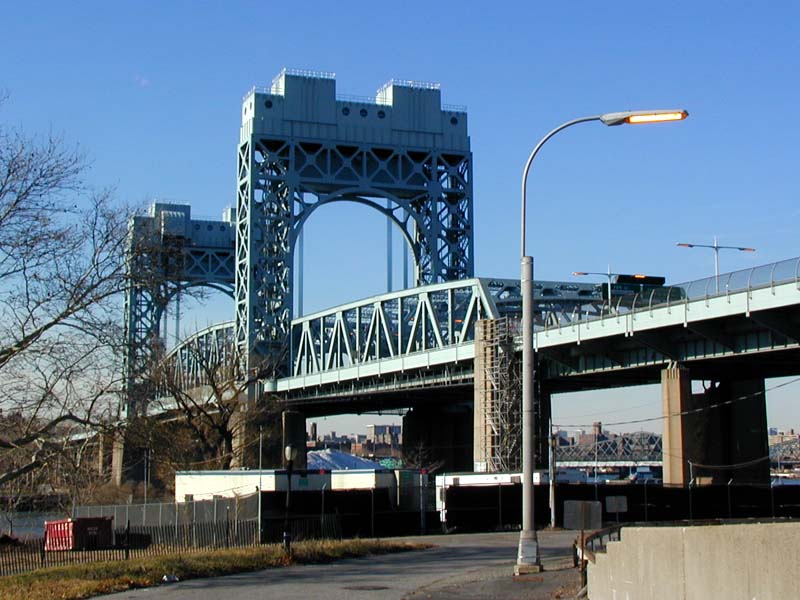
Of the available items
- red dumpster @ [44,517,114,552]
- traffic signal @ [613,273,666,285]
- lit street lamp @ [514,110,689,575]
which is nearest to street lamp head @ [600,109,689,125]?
lit street lamp @ [514,110,689,575]

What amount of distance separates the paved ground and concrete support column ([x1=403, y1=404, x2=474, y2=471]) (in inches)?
3037

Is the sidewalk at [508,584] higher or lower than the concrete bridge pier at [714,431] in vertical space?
lower

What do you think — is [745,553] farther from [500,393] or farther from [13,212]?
[500,393]

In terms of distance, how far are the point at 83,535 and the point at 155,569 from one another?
14.0 meters

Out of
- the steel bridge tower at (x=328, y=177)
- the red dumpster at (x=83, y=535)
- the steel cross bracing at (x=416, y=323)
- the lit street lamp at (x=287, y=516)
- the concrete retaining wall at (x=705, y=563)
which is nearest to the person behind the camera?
the concrete retaining wall at (x=705, y=563)

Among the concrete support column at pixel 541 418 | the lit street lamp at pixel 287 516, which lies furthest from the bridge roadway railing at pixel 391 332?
the lit street lamp at pixel 287 516

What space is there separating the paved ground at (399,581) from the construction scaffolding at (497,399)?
4074 cm

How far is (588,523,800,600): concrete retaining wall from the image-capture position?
1234 centimetres

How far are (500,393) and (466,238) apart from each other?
1454 inches

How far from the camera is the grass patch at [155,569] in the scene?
2516 centimetres

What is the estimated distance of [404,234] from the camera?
112 m

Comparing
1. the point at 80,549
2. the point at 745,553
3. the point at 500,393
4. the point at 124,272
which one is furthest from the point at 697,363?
the point at 745,553

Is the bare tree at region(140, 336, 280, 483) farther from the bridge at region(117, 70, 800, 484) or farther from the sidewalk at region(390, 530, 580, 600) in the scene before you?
the sidewalk at region(390, 530, 580, 600)

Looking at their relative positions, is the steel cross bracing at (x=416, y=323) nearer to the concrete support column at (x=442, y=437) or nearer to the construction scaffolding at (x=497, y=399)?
the construction scaffolding at (x=497, y=399)
